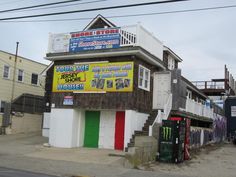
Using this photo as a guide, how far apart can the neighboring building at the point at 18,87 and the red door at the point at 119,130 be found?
1276cm

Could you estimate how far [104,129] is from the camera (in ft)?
77.3

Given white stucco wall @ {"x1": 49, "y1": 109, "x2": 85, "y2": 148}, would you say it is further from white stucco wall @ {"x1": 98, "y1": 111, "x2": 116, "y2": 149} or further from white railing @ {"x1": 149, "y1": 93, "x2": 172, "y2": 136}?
white railing @ {"x1": 149, "y1": 93, "x2": 172, "y2": 136}

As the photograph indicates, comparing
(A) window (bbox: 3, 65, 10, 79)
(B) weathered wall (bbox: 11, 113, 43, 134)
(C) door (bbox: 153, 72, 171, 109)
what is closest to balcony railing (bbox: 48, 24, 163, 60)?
(C) door (bbox: 153, 72, 171, 109)

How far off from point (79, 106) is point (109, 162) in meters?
6.30

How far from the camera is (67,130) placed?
23.8 metres

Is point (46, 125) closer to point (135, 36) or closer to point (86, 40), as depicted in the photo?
point (86, 40)

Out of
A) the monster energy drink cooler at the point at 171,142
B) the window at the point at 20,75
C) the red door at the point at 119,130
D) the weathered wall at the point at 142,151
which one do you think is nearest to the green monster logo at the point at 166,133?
the monster energy drink cooler at the point at 171,142

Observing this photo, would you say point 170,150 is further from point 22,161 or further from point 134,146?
point 22,161

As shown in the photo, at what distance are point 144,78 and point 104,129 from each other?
155 inches

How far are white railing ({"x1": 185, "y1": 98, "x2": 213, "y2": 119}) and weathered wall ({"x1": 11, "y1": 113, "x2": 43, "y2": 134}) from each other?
47.7ft

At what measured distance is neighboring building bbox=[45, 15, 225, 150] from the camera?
22016mm

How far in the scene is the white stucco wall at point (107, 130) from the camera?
913 inches

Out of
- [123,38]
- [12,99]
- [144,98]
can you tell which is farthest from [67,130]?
[12,99]

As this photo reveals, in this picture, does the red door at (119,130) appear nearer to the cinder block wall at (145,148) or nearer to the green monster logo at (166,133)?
the cinder block wall at (145,148)
